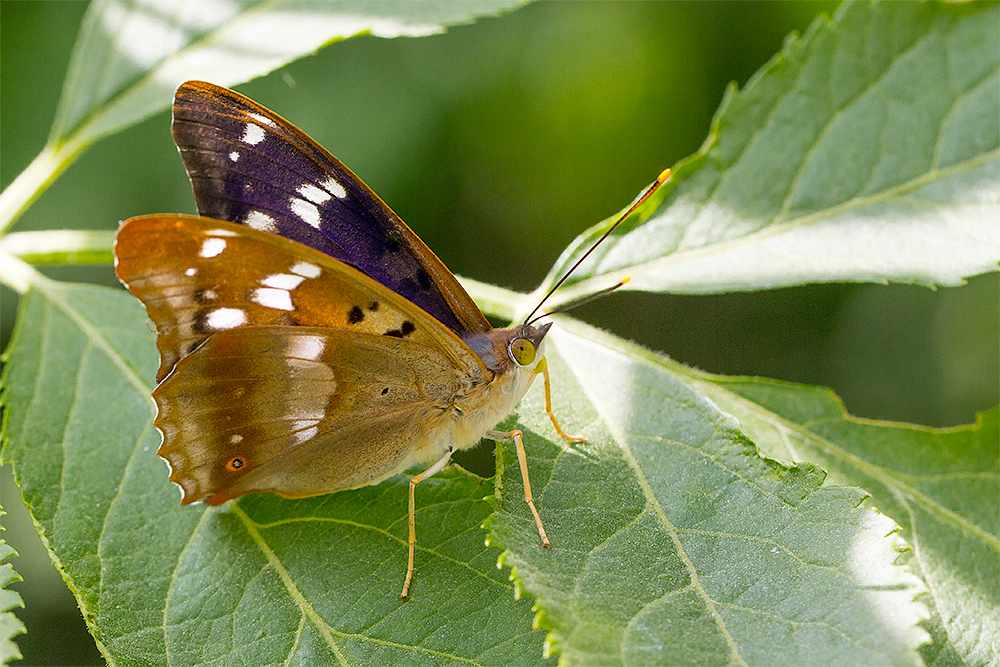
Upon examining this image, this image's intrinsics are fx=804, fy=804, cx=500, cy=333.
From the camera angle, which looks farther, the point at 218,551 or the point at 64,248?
the point at 64,248

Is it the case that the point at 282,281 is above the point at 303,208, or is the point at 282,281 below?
below

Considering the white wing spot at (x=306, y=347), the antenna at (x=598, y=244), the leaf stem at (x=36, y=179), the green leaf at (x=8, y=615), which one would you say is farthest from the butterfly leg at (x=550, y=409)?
the leaf stem at (x=36, y=179)

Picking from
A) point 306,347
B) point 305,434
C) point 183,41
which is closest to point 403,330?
point 306,347

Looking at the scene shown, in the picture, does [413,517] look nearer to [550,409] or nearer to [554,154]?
[550,409]

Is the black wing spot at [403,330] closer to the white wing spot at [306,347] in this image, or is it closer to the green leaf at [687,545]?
the white wing spot at [306,347]

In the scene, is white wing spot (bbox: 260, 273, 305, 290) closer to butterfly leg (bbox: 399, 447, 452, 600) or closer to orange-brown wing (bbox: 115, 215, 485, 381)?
orange-brown wing (bbox: 115, 215, 485, 381)

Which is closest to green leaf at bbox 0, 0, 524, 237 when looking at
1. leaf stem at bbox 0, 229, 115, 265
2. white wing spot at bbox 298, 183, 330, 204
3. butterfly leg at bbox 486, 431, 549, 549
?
leaf stem at bbox 0, 229, 115, 265
